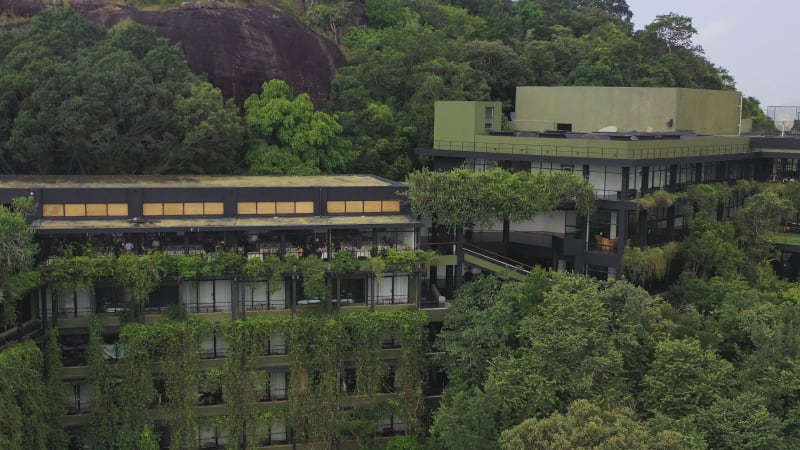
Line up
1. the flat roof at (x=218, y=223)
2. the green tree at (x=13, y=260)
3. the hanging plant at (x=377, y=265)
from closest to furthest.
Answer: the green tree at (x=13, y=260), the flat roof at (x=218, y=223), the hanging plant at (x=377, y=265)

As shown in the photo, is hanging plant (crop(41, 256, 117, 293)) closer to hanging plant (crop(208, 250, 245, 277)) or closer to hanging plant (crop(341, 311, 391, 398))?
hanging plant (crop(208, 250, 245, 277))

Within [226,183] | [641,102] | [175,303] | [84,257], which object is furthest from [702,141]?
[84,257]

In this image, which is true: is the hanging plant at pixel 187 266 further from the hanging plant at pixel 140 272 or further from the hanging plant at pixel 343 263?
the hanging plant at pixel 343 263

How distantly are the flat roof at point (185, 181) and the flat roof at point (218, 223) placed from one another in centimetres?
250

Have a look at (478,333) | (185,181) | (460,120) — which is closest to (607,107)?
(460,120)

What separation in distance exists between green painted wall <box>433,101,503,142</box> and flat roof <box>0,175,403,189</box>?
7.75 m

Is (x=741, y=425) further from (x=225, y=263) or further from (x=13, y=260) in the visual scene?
(x=13, y=260)

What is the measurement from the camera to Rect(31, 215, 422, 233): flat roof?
40.9m

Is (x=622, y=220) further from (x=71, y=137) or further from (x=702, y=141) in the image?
(x=71, y=137)

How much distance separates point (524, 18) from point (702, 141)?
5356 cm

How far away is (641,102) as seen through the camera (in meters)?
62.1

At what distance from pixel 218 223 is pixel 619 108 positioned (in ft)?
109

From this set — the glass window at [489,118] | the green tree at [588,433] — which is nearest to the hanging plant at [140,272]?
the green tree at [588,433]

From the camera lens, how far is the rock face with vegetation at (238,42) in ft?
216
